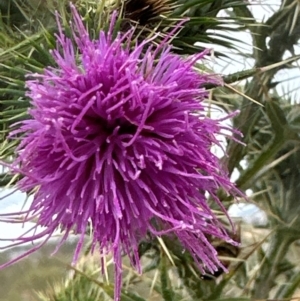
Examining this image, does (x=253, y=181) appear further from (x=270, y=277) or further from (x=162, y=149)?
(x=162, y=149)

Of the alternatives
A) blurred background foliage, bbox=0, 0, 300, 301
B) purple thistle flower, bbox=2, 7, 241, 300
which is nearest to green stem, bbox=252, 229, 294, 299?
blurred background foliage, bbox=0, 0, 300, 301

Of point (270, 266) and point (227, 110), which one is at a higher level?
point (227, 110)

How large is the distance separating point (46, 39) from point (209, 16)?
0.30 m

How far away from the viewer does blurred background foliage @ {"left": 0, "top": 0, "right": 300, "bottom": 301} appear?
949 mm

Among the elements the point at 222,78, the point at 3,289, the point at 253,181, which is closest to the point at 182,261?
the point at 253,181

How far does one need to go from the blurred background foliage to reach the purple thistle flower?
153mm

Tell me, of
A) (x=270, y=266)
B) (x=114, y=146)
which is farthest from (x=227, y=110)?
(x=114, y=146)

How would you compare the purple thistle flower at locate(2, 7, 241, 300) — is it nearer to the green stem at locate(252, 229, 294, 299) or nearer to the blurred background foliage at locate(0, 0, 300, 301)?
the blurred background foliage at locate(0, 0, 300, 301)

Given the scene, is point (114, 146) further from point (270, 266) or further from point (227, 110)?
point (270, 266)

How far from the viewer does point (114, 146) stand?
760 mm

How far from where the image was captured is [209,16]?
3.53 ft

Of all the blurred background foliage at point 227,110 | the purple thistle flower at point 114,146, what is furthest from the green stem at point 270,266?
the purple thistle flower at point 114,146

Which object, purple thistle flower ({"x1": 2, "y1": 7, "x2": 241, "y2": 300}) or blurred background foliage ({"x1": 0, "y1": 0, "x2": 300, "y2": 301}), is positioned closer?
purple thistle flower ({"x1": 2, "y1": 7, "x2": 241, "y2": 300})

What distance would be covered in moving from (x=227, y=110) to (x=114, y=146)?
53cm
